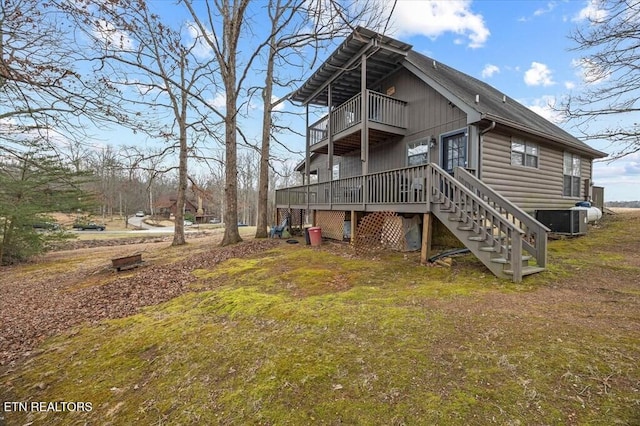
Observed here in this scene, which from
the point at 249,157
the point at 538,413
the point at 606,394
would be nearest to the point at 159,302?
the point at 538,413

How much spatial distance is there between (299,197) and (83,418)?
1085 cm

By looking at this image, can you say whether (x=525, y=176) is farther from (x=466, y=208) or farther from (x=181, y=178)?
(x=181, y=178)

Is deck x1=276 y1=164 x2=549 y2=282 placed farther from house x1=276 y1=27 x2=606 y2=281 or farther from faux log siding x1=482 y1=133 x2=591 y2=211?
faux log siding x1=482 y1=133 x2=591 y2=211

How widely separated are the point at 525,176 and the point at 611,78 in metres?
4.23

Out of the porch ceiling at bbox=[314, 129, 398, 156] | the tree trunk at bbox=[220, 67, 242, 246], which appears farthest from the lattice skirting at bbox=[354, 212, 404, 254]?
the tree trunk at bbox=[220, 67, 242, 246]

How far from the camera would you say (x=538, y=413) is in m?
2.01

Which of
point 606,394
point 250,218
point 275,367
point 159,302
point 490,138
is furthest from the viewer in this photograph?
point 250,218

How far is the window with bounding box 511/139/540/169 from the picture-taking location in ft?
30.5

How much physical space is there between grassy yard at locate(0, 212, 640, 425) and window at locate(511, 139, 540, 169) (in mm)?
4927

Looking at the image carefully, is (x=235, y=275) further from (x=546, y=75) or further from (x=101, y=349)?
(x=546, y=75)

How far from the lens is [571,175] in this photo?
11609 millimetres

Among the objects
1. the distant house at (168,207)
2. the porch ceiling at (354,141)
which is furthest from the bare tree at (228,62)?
the distant house at (168,207)

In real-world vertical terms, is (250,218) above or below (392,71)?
below

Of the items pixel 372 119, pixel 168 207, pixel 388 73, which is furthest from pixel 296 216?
pixel 168 207
